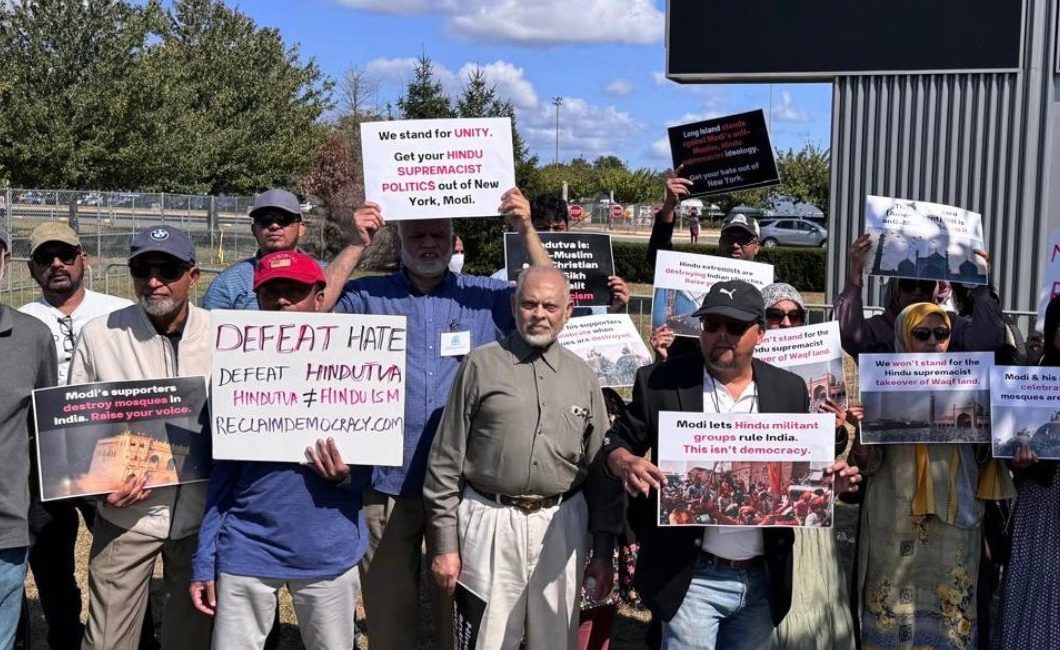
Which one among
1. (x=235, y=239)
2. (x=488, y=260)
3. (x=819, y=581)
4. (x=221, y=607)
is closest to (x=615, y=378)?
(x=819, y=581)

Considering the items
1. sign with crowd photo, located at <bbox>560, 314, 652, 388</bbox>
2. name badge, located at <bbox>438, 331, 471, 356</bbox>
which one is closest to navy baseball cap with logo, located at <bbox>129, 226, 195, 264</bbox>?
name badge, located at <bbox>438, 331, 471, 356</bbox>

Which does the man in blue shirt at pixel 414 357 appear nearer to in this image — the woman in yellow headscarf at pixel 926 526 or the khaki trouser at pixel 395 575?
the khaki trouser at pixel 395 575

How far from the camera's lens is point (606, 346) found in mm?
5543

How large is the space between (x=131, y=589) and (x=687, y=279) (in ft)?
10.3

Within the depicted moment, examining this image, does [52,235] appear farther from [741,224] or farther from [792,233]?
[792,233]

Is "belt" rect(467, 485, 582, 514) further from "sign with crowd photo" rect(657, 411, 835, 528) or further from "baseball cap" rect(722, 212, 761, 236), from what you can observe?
"baseball cap" rect(722, 212, 761, 236)

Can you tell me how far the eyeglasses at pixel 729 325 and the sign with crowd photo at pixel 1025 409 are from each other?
4.20 ft

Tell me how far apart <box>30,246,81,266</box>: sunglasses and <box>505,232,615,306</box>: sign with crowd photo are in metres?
2.29

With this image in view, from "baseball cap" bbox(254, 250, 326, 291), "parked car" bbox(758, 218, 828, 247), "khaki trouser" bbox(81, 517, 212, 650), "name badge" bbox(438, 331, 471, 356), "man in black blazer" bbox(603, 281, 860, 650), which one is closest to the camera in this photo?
"man in black blazer" bbox(603, 281, 860, 650)

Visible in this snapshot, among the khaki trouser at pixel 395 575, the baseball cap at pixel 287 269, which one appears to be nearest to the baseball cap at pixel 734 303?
the baseball cap at pixel 287 269

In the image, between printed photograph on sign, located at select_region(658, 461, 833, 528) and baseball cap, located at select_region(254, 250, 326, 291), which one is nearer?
printed photograph on sign, located at select_region(658, 461, 833, 528)

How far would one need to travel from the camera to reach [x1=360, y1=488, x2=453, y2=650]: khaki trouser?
453cm

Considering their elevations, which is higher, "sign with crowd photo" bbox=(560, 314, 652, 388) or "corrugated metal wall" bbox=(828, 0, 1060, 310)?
"corrugated metal wall" bbox=(828, 0, 1060, 310)

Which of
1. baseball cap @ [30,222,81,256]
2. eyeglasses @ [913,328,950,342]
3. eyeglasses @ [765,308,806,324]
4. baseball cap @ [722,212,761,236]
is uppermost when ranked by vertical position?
baseball cap @ [722,212,761,236]
